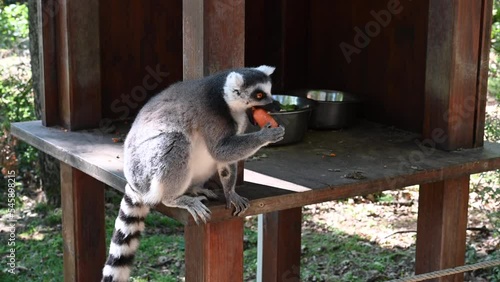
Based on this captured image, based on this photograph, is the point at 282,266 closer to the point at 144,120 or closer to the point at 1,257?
the point at 144,120

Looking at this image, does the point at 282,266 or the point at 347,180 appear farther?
the point at 282,266

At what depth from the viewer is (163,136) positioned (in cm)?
305

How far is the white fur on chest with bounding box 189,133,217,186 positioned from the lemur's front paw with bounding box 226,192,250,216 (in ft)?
0.64

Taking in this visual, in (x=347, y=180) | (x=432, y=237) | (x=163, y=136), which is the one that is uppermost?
(x=163, y=136)

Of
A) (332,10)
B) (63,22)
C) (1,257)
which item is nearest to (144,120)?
(63,22)

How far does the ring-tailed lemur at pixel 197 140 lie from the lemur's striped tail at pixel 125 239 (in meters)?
0.13

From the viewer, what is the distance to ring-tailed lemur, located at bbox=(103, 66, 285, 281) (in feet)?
9.77

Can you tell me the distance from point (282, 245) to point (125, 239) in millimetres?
1754

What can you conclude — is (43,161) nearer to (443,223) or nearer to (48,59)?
(48,59)

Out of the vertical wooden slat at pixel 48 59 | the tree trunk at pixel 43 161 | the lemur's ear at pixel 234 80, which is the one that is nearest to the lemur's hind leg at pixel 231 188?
the lemur's ear at pixel 234 80

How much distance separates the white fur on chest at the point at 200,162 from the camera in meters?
3.09

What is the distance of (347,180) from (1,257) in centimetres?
388

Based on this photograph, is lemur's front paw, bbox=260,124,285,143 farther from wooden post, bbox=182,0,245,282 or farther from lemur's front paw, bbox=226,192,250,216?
wooden post, bbox=182,0,245,282

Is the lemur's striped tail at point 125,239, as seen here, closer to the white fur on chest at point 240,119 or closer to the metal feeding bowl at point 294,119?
the white fur on chest at point 240,119
